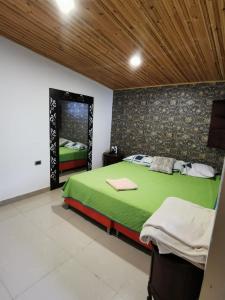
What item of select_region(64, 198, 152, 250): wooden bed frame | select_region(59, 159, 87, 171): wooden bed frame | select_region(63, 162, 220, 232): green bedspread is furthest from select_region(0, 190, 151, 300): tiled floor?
→ select_region(59, 159, 87, 171): wooden bed frame

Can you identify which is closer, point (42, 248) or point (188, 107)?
point (42, 248)

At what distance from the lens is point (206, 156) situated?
11.2ft

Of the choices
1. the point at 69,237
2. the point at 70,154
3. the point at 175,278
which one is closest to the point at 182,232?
the point at 175,278

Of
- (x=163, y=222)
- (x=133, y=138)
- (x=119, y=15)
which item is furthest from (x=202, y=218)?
(x=133, y=138)

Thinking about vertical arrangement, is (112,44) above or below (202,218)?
above

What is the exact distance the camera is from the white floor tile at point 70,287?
1450 millimetres

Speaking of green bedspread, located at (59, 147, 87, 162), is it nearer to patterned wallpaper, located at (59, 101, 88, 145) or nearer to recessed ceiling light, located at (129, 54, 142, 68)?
patterned wallpaper, located at (59, 101, 88, 145)

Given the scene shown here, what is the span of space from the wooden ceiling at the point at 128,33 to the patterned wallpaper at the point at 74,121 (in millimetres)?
889

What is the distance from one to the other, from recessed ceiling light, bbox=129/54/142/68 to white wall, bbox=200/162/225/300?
91.5 inches

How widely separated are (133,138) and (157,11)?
298 cm

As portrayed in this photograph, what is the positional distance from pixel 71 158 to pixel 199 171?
8.89 feet

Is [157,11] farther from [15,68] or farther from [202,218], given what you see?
[15,68]

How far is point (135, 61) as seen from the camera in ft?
8.89

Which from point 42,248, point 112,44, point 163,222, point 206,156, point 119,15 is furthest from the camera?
point 206,156
